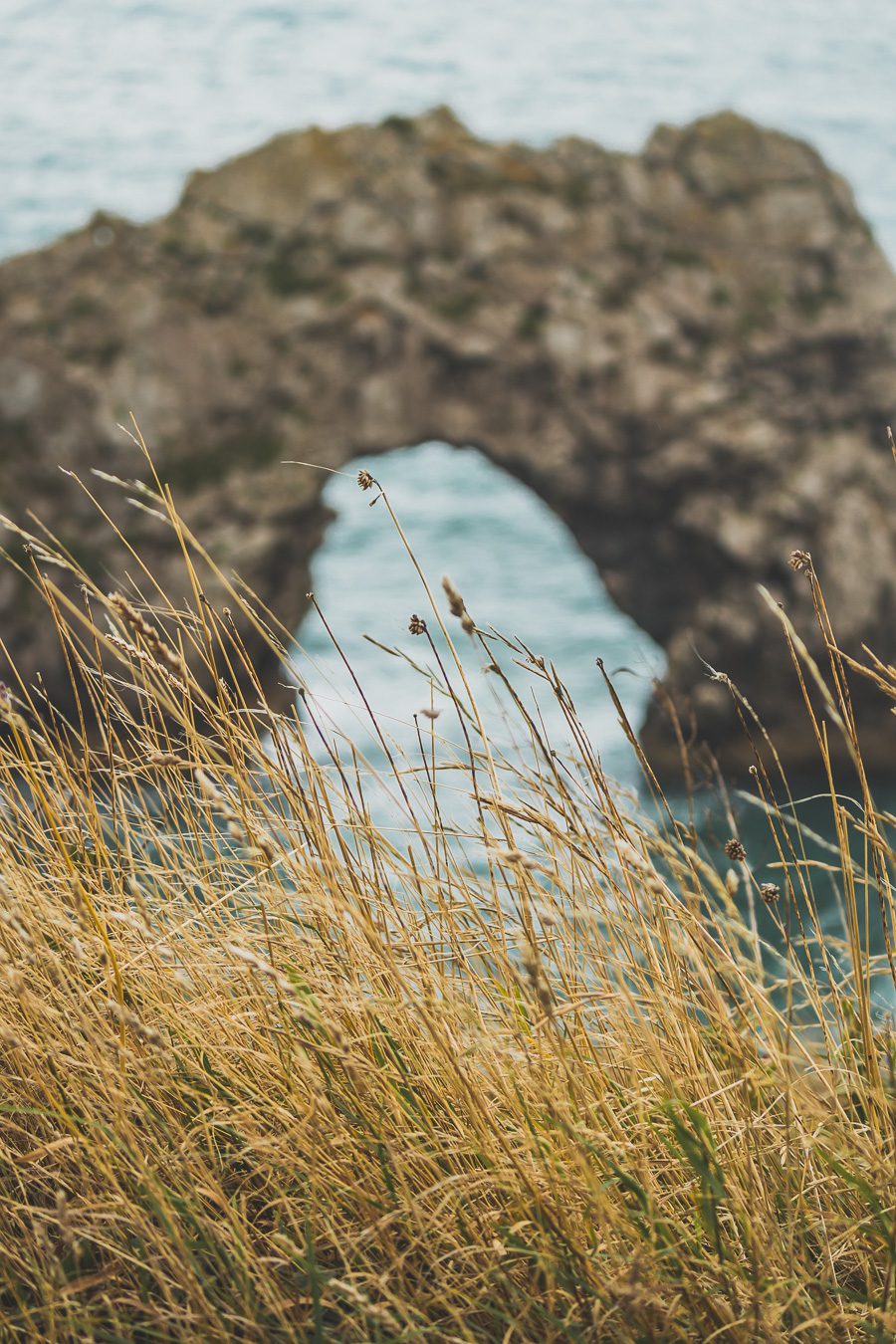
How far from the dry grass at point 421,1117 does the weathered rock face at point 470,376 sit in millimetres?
6181

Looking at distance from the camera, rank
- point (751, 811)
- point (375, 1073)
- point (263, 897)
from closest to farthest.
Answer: point (375, 1073) → point (263, 897) → point (751, 811)

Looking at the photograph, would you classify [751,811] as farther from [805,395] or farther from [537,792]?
[537,792]

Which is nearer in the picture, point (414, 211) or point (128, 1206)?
point (128, 1206)

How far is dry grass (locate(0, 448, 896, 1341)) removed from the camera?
143 cm

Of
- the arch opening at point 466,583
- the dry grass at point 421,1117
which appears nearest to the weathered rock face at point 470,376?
the arch opening at point 466,583

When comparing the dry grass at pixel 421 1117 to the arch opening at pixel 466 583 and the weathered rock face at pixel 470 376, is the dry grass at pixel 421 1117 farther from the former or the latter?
the arch opening at pixel 466 583

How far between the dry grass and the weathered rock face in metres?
6.18

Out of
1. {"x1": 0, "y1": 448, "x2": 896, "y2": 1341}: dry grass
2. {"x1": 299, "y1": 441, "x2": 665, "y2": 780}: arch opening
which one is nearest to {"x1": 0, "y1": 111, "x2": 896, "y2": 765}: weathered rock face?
{"x1": 299, "y1": 441, "x2": 665, "y2": 780}: arch opening

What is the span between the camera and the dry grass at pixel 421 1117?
4.69 ft

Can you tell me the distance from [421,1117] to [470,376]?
23.3 feet

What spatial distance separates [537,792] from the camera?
1.76 m

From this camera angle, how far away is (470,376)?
326 inches

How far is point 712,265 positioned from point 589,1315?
8357 mm

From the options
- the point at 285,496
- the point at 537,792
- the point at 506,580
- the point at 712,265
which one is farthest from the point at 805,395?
the point at 506,580
